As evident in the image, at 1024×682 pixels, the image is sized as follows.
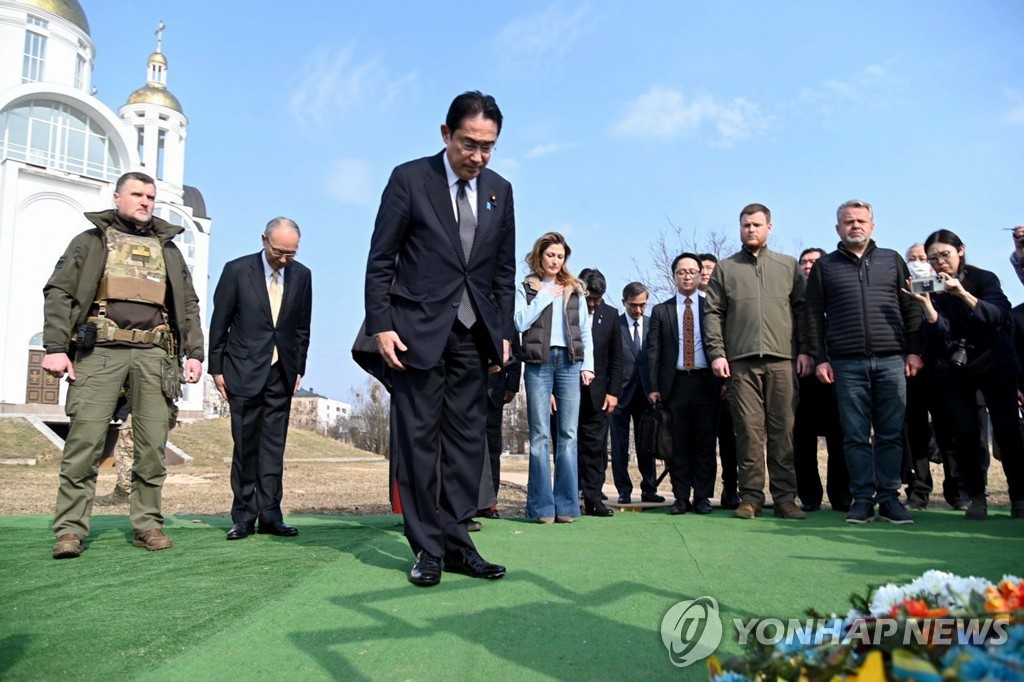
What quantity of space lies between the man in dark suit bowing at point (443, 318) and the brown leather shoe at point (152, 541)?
1.75 m

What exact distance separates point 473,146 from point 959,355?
4.07 meters

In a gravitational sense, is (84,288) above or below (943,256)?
below

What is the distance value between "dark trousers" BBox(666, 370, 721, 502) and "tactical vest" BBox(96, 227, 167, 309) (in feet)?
14.1

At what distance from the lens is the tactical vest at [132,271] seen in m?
4.56

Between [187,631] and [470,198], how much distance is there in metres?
2.28

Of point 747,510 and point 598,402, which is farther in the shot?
point 598,402

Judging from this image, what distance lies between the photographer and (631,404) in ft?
27.6

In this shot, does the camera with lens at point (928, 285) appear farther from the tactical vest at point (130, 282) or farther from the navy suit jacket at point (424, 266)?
the tactical vest at point (130, 282)

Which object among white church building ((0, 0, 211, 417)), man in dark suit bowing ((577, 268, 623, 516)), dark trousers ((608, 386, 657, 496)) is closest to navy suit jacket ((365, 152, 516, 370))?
man in dark suit bowing ((577, 268, 623, 516))

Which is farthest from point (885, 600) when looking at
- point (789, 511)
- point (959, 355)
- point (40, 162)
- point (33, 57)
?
point (33, 57)

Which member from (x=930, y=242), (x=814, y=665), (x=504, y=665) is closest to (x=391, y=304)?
(x=504, y=665)

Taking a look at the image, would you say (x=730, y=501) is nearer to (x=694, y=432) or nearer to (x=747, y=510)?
(x=694, y=432)

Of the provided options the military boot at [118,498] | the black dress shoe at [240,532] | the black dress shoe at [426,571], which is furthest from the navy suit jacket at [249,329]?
the military boot at [118,498]

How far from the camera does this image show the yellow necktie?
17.8 feet
